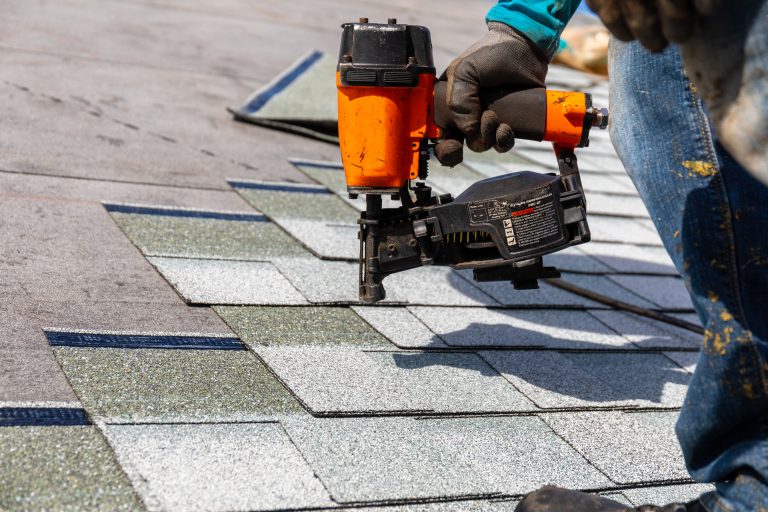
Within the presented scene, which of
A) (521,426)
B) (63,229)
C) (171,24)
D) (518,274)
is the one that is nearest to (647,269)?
(518,274)

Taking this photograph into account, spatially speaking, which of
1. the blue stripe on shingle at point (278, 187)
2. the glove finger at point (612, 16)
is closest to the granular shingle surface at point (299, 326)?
the blue stripe on shingle at point (278, 187)

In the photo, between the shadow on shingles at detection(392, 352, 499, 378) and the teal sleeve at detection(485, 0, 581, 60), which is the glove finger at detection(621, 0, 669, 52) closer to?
the teal sleeve at detection(485, 0, 581, 60)

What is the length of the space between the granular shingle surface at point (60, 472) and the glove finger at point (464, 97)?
Result: 121cm

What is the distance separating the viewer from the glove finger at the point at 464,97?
92.0 inches

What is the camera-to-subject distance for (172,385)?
2.14m

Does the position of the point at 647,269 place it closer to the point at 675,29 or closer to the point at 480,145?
the point at 480,145

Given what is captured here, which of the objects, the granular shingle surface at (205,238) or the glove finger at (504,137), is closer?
the glove finger at (504,137)

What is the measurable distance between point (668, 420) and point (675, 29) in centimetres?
142

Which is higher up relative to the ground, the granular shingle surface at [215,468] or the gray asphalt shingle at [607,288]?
the gray asphalt shingle at [607,288]

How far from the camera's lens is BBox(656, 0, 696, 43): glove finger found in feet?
4.30

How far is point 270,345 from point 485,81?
93cm

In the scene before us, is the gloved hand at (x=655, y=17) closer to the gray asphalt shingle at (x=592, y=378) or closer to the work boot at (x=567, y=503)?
the work boot at (x=567, y=503)

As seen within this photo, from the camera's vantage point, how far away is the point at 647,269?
376 cm

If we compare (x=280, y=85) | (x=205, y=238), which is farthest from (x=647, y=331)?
(x=280, y=85)
